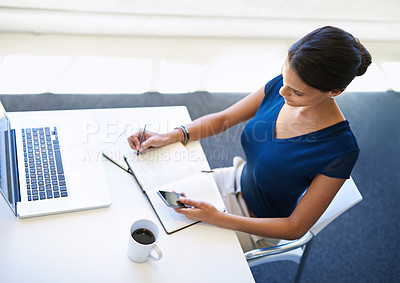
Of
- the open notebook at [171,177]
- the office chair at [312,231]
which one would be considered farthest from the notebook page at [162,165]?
the office chair at [312,231]

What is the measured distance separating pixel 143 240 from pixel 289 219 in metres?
0.45

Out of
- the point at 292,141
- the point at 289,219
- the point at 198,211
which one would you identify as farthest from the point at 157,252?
the point at 292,141

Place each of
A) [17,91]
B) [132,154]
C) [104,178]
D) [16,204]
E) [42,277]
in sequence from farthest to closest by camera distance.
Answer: [17,91], [132,154], [104,178], [16,204], [42,277]

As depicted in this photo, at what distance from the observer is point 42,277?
98cm

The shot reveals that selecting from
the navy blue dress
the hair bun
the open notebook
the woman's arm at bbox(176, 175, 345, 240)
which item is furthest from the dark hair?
the open notebook

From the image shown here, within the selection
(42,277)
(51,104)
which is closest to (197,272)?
(42,277)

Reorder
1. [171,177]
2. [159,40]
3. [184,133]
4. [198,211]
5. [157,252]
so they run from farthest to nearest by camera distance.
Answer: [159,40]
[184,133]
[171,177]
[198,211]
[157,252]

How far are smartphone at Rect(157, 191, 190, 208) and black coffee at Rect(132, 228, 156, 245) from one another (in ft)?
0.39

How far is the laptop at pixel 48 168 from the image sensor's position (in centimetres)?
110

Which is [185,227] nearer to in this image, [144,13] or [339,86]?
[339,86]

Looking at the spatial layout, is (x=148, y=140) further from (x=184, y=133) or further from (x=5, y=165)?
(x=5, y=165)

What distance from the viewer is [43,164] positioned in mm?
1202

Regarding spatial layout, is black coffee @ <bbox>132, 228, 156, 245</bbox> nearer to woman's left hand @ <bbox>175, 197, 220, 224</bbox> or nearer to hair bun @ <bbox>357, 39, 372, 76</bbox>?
woman's left hand @ <bbox>175, 197, 220, 224</bbox>

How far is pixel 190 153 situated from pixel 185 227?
31cm
